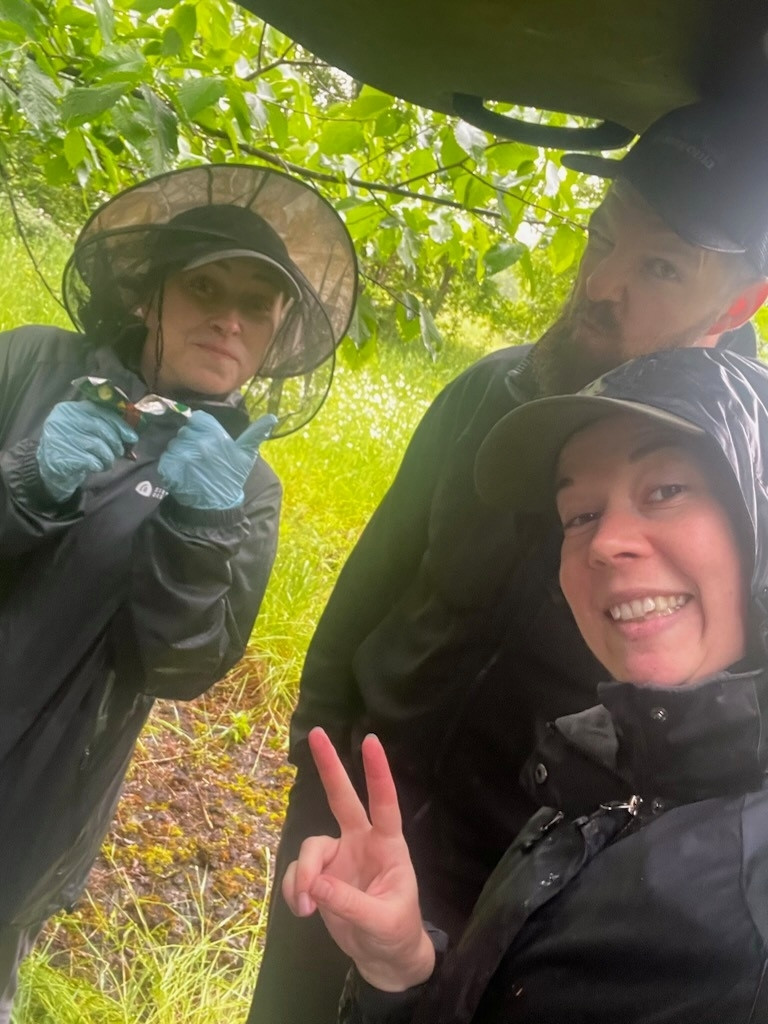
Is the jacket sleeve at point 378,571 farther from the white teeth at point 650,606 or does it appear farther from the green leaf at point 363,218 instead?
the green leaf at point 363,218

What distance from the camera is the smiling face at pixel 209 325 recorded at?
1.61m

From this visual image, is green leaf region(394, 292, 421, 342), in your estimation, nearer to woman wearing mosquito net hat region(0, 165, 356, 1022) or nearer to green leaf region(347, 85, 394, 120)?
woman wearing mosquito net hat region(0, 165, 356, 1022)

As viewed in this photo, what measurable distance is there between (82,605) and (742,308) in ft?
4.17

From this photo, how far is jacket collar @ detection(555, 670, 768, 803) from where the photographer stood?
72 cm

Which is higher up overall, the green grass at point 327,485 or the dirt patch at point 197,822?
the green grass at point 327,485

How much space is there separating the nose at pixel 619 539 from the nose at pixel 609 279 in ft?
1.23

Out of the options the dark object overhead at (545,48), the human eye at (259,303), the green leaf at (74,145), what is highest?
the dark object overhead at (545,48)

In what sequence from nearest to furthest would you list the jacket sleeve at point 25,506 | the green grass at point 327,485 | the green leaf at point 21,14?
1. the green leaf at point 21,14
2. the jacket sleeve at point 25,506
3. the green grass at point 327,485

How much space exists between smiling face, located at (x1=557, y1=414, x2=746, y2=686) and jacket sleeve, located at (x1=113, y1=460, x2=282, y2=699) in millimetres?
779

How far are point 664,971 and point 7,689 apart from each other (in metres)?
1.25

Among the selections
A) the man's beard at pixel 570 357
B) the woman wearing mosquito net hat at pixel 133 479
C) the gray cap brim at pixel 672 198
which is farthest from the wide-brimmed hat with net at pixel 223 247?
the gray cap brim at pixel 672 198

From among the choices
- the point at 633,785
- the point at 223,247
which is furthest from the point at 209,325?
the point at 633,785

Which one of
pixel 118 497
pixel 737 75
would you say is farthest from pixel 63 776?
pixel 737 75

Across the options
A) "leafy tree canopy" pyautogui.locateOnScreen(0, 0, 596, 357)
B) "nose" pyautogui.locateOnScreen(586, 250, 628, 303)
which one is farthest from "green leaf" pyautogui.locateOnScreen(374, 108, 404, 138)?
"nose" pyautogui.locateOnScreen(586, 250, 628, 303)
